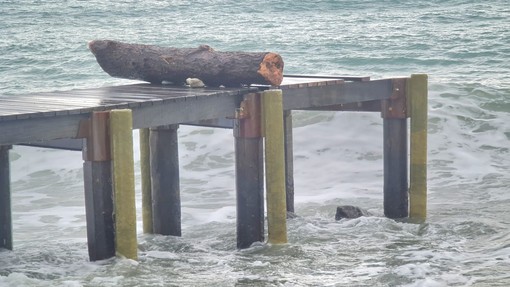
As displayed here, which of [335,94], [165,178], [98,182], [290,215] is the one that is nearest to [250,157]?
[165,178]

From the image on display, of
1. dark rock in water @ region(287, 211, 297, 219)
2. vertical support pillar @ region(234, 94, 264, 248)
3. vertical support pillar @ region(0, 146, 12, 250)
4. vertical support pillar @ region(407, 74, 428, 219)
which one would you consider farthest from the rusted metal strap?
vertical support pillar @ region(407, 74, 428, 219)

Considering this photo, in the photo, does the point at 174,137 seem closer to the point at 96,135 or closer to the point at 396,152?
the point at 96,135

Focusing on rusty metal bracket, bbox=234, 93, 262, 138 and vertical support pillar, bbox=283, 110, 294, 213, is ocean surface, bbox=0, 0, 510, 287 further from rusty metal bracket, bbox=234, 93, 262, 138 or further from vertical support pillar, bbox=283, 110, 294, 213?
rusty metal bracket, bbox=234, 93, 262, 138

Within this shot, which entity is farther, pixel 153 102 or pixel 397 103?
pixel 397 103

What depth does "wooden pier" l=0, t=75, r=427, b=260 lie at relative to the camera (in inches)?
369

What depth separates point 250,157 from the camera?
430 inches

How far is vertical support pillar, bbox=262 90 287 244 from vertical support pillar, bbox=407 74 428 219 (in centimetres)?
237

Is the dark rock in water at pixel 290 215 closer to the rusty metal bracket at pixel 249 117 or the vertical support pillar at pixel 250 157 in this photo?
the vertical support pillar at pixel 250 157

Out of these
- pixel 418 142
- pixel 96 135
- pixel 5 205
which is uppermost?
pixel 96 135

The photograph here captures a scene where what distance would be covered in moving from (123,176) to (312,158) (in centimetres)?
1009

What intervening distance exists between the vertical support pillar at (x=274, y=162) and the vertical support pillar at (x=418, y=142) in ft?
7.77

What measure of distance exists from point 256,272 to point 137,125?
1.69 m

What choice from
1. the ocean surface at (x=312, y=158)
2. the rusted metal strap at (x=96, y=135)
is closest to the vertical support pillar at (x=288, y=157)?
the ocean surface at (x=312, y=158)

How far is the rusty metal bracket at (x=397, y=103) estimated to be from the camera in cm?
1277
